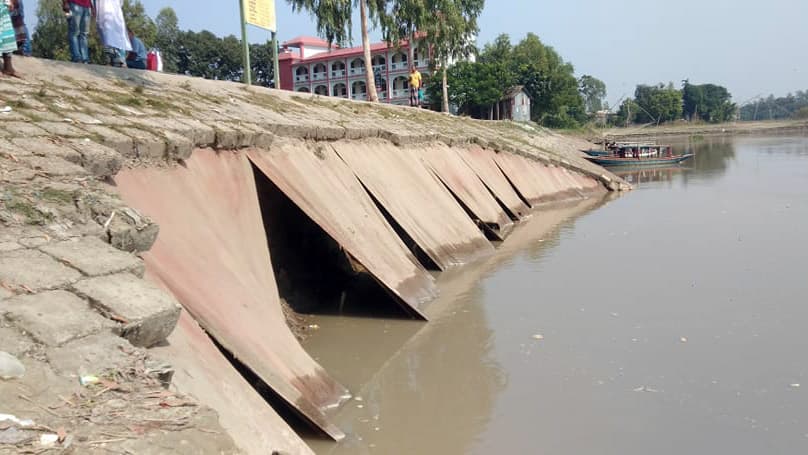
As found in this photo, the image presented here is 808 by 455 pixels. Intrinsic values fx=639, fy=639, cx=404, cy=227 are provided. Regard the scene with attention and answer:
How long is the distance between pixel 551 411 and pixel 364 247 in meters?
2.70

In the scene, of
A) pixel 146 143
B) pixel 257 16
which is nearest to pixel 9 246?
pixel 146 143

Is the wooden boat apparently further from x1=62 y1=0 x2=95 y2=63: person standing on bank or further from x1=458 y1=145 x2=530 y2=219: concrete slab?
x1=62 y1=0 x2=95 y2=63: person standing on bank

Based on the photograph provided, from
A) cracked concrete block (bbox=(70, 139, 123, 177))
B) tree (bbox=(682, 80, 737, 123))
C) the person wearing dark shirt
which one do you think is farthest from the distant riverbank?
cracked concrete block (bbox=(70, 139, 123, 177))

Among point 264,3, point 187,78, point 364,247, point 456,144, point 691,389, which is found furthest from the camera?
point 456,144

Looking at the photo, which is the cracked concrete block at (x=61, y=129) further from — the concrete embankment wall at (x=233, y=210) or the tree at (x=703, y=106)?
the tree at (x=703, y=106)

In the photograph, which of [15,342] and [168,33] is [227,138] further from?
[168,33]

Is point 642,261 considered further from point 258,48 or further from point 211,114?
point 258,48

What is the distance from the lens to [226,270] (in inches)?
182

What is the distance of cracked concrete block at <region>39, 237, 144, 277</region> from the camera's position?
314 centimetres

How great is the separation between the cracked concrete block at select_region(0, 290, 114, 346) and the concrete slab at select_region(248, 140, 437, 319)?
10.5ft

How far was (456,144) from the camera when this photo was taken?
Result: 14.1 m

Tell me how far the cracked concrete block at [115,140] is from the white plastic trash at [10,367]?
105 inches

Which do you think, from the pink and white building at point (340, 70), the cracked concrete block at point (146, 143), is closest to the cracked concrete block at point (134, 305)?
the cracked concrete block at point (146, 143)

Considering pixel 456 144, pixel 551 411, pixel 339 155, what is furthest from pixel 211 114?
pixel 456 144
